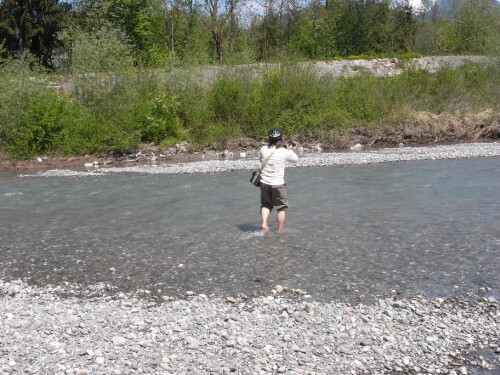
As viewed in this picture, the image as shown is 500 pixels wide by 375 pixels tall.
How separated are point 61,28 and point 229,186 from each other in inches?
1495

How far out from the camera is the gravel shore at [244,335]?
6602 mm

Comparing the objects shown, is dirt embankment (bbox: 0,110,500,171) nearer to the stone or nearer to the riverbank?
the riverbank

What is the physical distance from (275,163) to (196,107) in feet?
77.4

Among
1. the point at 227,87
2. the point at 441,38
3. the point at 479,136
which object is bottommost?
the point at 479,136

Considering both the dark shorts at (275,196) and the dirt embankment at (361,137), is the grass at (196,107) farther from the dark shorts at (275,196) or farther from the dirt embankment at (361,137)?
the dark shorts at (275,196)

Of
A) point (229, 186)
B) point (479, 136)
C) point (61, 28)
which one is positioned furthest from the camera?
point (61, 28)

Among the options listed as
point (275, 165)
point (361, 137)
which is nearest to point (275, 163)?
point (275, 165)

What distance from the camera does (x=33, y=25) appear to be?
161ft

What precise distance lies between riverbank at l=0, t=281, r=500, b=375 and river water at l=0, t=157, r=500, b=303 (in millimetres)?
797

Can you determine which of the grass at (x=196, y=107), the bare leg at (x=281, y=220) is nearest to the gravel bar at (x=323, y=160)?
the grass at (x=196, y=107)

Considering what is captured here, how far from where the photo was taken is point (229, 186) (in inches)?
819

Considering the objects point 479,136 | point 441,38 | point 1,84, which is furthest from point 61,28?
point 441,38

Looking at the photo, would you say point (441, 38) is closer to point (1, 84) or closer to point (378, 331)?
point (1, 84)

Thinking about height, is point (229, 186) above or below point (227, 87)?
below
